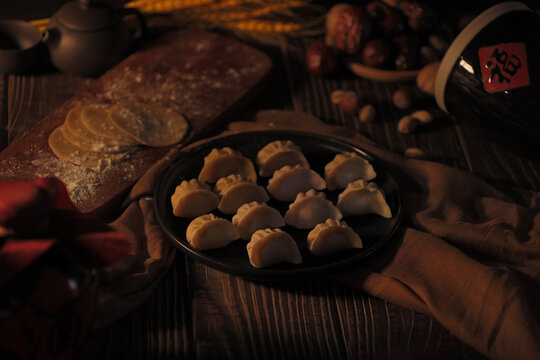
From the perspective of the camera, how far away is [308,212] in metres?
1.66

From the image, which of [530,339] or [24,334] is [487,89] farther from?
[24,334]

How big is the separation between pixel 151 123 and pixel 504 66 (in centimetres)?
106

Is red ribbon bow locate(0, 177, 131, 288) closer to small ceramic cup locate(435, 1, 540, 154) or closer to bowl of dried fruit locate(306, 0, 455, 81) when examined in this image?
small ceramic cup locate(435, 1, 540, 154)

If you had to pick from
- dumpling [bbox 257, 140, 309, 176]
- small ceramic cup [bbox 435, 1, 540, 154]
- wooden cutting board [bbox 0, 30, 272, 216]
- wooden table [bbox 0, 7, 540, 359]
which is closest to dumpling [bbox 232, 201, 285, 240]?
wooden table [bbox 0, 7, 540, 359]

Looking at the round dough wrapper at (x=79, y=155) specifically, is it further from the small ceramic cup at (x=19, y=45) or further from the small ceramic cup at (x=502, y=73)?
the small ceramic cup at (x=502, y=73)

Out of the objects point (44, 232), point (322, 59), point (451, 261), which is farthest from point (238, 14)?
point (44, 232)

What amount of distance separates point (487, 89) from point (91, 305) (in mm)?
1310

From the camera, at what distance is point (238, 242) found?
1.61 metres

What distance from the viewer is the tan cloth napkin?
57.1 inches

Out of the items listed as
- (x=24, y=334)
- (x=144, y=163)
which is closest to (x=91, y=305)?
(x=24, y=334)

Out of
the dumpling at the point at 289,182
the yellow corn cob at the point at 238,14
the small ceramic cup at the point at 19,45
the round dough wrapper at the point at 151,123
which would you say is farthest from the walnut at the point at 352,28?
the small ceramic cup at the point at 19,45

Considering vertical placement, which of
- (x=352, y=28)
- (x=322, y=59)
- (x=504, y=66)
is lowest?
(x=322, y=59)

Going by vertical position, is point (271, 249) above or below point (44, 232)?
below

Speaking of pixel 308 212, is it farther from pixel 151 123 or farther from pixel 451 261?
pixel 151 123
